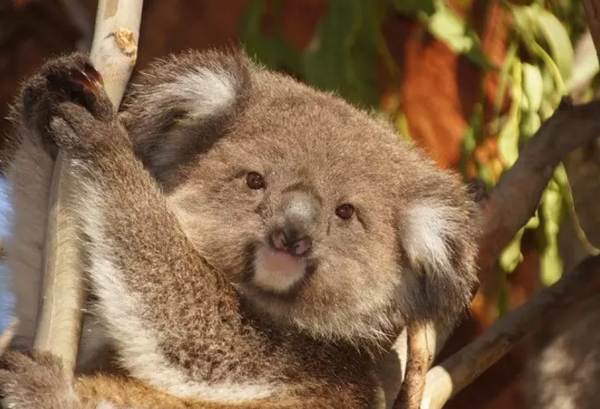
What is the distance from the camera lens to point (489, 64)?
4.22 metres

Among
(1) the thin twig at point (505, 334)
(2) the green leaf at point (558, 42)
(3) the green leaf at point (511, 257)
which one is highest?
(2) the green leaf at point (558, 42)

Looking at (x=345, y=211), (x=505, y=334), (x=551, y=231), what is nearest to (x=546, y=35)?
(x=551, y=231)

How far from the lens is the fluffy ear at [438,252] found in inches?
112

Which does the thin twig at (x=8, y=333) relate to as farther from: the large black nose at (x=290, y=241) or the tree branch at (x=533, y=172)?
the tree branch at (x=533, y=172)

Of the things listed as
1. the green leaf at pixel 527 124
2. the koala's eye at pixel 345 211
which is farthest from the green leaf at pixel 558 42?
the koala's eye at pixel 345 211

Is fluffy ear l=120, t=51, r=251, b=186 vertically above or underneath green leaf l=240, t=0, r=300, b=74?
underneath

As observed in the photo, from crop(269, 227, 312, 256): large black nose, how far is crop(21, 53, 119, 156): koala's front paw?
0.43 meters

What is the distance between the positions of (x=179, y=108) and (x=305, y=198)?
17.9 inches

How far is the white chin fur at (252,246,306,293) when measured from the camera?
2.58m

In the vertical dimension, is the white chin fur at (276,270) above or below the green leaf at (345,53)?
below

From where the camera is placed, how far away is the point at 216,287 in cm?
265

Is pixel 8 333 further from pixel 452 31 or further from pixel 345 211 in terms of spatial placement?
pixel 452 31

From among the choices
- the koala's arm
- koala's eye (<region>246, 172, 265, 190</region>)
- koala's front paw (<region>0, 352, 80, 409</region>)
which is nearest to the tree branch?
koala's eye (<region>246, 172, 265, 190</region>)

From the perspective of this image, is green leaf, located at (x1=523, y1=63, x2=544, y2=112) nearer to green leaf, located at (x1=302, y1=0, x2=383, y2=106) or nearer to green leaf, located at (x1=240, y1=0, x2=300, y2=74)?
green leaf, located at (x1=302, y1=0, x2=383, y2=106)
